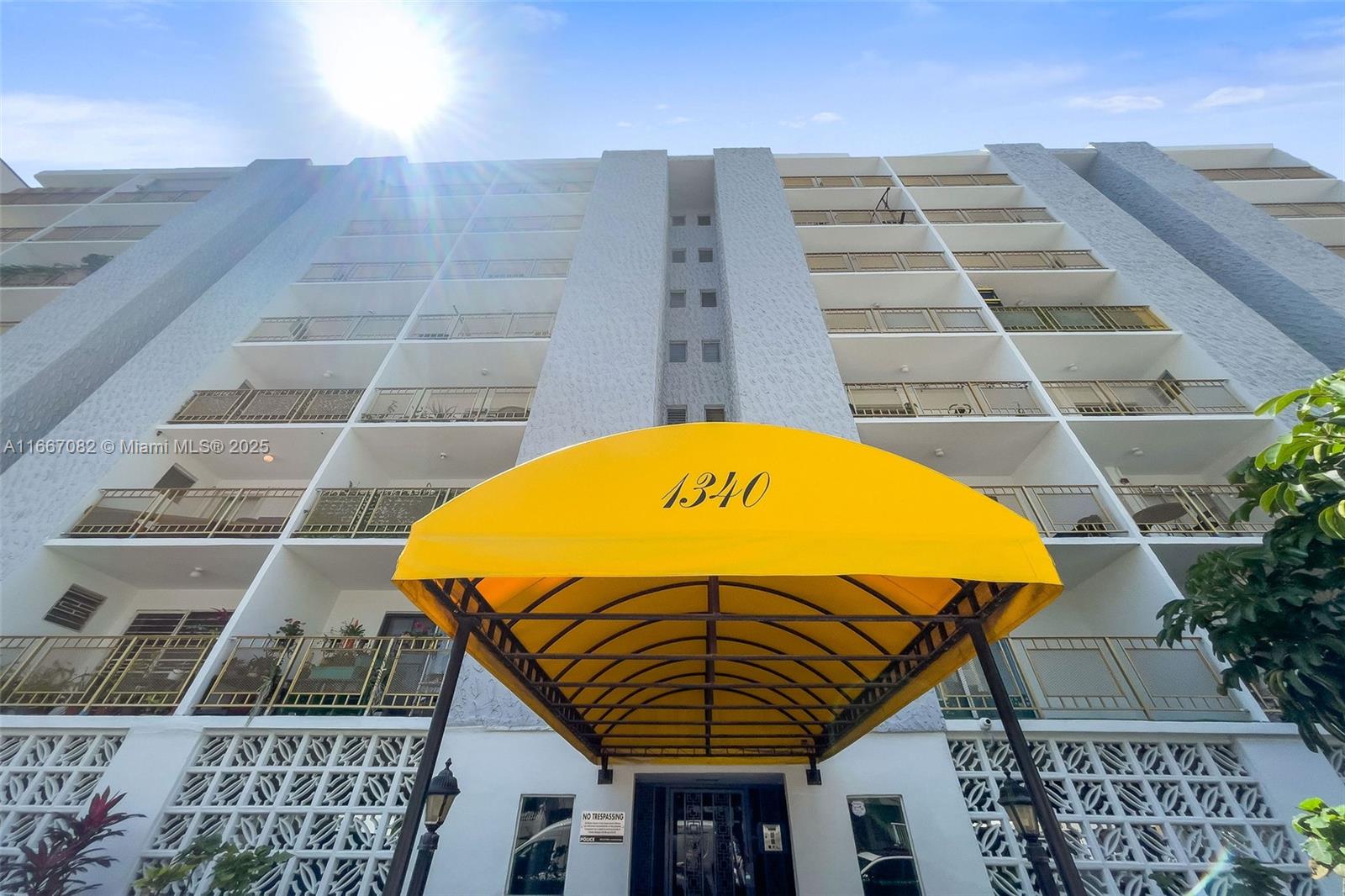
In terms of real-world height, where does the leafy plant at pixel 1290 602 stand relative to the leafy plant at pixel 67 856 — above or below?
above

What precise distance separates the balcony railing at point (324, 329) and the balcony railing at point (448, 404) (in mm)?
1994

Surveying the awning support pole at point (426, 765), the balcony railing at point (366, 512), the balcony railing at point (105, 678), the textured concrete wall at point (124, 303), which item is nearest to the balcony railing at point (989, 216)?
the balcony railing at point (366, 512)

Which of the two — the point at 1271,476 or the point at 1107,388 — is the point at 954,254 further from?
the point at 1271,476

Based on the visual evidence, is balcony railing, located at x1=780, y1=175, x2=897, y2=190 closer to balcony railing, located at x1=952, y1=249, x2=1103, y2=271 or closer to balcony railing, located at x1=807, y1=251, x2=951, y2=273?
balcony railing, located at x1=807, y1=251, x2=951, y2=273

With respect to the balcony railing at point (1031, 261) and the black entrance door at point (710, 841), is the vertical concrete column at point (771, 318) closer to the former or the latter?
the balcony railing at point (1031, 261)

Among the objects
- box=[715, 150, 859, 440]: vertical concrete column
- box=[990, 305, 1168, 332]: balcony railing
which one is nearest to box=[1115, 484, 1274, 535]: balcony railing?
box=[990, 305, 1168, 332]: balcony railing

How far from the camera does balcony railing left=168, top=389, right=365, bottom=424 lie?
1074 cm

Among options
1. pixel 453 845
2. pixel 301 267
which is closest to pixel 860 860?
pixel 453 845

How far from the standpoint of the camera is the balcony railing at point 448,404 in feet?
35.8

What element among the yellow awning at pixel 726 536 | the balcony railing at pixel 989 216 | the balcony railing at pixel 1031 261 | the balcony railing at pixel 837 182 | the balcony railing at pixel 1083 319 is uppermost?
the balcony railing at pixel 837 182

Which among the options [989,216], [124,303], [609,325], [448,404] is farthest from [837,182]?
[124,303]

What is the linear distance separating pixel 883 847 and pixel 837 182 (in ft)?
59.8

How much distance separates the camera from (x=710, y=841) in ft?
20.9

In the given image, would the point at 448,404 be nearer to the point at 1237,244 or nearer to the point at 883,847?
the point at 883,847
